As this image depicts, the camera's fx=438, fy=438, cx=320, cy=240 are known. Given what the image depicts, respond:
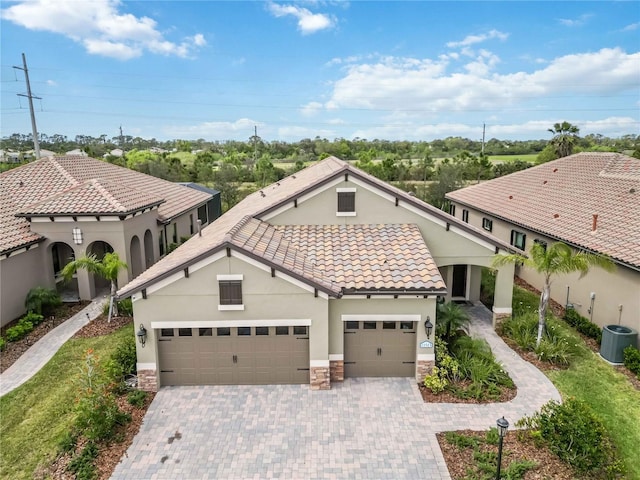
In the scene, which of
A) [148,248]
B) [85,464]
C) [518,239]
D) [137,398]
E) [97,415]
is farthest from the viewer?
[518,239]

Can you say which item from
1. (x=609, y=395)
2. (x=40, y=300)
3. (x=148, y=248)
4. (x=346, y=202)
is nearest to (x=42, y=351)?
(x=40, y=300)

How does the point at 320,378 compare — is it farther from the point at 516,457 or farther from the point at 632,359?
the point at 632,359

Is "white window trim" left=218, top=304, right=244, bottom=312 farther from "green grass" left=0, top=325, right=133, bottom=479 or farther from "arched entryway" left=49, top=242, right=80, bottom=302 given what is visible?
"arched entryway" left=49, top=242, right=80, bottom=302

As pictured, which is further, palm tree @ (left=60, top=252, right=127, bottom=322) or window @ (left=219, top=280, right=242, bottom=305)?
palm tree @ (left=60, top=252, right=127, bottom=322)

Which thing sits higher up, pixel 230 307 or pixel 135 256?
pixel 230 307

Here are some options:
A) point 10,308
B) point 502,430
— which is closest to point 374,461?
point 502,430

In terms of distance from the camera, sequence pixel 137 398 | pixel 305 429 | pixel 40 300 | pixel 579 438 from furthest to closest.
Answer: pixel 40 300
pixel 137 398
pixel 305 429
pixel 579 438

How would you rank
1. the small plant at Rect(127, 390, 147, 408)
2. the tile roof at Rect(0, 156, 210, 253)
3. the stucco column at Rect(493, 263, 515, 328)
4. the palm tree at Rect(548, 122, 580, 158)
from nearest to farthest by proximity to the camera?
1. the small plant at Rect(127, 390, 147, 408)
2. the stucco column at Rect(493, 263, 515, 328)
3. the tile roof at Rect(0, 156, 210, 253)
4. the palm tree at Rect(548, 122, 580, 158)

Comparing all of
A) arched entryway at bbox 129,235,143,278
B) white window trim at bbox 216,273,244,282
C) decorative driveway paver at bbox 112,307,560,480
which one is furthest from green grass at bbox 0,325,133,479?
arched entryway at bbox 129,235,143,278
